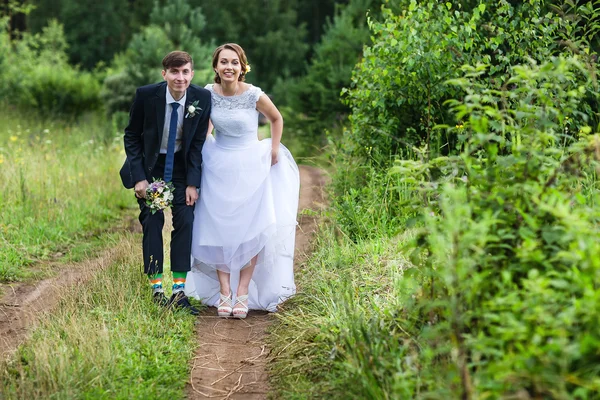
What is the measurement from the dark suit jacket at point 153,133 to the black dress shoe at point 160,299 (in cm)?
86

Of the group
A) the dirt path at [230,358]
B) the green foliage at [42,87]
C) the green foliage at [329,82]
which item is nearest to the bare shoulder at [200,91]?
the dirt path at [230,358]

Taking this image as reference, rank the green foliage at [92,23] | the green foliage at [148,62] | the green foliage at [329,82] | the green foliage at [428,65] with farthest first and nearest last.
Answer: the green foliage at [92,23] → the green foliage at [148,62] → the green foliage at [329,82] → the green foliage at [428,65]

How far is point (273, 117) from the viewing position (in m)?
6.02

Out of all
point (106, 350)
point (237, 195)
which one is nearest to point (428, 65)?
point (237, 195)

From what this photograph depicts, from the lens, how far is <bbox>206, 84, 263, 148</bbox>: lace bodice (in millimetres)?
5820

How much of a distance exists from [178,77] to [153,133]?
0.46 meters

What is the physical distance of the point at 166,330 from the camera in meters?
5.07

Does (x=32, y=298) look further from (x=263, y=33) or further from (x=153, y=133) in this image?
(x=263, y=33)

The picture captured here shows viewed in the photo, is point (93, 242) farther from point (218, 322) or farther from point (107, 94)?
point (107, 94)

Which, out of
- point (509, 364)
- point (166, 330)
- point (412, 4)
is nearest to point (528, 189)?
point (509, 364)

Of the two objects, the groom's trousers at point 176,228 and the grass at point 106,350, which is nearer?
the grass at point 106,350

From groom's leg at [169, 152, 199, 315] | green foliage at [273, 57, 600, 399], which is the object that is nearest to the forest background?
green foliage at [273, 57, 600, 399]

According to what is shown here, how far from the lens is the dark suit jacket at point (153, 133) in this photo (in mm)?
5582

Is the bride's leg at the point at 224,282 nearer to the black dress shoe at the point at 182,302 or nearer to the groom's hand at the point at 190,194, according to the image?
the black dress shoe at the point at 182,302
